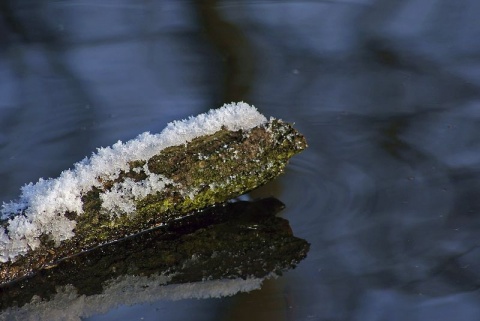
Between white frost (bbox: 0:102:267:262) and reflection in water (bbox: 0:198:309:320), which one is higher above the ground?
white frost (bbox: 0:102:267:262)

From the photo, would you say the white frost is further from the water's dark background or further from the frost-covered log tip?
the water's dark background

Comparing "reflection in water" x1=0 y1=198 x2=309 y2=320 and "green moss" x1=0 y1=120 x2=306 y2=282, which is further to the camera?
"green moss" x1=0 y1=120 x2=306 y2=282

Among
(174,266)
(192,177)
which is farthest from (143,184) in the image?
(174,266)

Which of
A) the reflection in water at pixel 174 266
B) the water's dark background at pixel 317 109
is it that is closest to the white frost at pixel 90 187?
the reflection in water at pixel 174 266

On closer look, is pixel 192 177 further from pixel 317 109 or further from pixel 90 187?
pixel 317 109

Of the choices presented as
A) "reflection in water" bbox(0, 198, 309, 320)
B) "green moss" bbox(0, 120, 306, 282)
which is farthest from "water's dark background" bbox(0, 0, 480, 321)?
"green moss" bbox(0, 120, 306, 282)

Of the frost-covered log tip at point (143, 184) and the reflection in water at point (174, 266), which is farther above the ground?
the frost-covered log tip at point (143, 184)

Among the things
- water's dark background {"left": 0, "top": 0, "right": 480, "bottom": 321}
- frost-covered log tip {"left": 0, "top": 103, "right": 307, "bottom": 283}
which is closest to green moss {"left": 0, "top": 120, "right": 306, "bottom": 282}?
frost-covered log tip {"left": 0, "top": 103, "right": 307, "bottom": 283}

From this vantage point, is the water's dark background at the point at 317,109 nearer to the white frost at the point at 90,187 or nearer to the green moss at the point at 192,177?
the green moss at the point at 192,177
